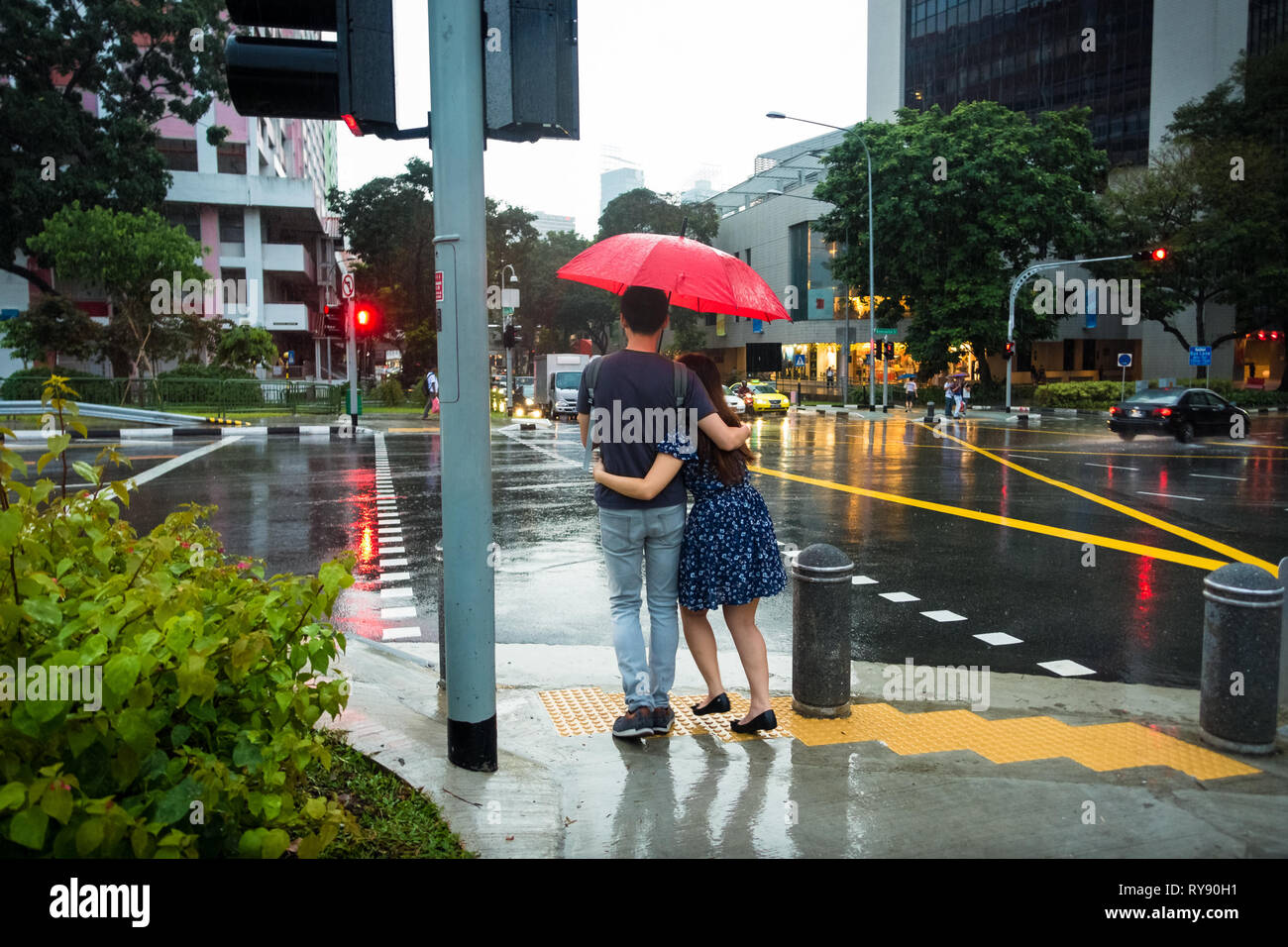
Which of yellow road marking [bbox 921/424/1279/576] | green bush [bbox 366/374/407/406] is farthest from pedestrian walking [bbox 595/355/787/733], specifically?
green bush [bbox 366/374/407/406]

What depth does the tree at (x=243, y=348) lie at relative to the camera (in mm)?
39750

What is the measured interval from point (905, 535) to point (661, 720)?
268 inches

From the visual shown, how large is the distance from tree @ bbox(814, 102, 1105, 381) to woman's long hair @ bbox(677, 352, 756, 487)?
4288 centimetres

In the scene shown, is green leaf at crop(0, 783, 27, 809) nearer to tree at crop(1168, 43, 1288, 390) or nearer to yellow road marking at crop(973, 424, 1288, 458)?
yellow road marking at crop(973, 424, 1288, 458)

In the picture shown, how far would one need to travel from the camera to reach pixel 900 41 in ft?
233

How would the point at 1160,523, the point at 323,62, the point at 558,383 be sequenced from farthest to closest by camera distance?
1. the point at 558,383
2. the point at 1160,523
3. the point at 323,62

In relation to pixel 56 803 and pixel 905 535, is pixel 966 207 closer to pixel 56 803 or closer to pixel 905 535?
pixel 905 535

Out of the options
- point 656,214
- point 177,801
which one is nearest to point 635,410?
point 177,801

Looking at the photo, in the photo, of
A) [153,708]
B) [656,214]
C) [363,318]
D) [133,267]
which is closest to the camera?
[153,708]

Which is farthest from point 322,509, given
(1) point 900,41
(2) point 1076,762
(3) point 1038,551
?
(1) point 900,41

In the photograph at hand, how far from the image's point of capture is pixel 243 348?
132ft

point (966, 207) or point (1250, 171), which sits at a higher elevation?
point (1250, 171)

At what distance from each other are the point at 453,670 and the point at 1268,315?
54261 mm

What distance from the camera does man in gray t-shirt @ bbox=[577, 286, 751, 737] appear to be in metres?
4.38
